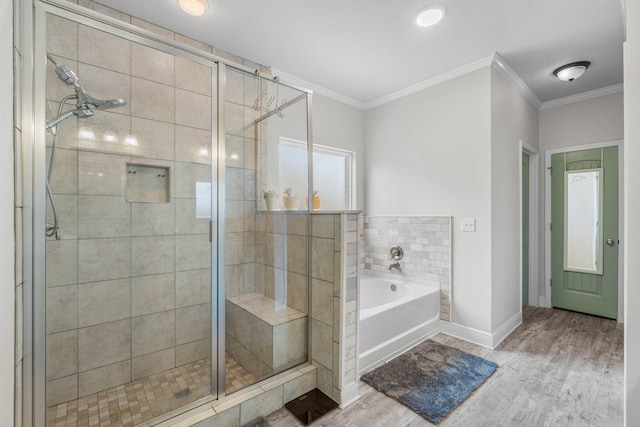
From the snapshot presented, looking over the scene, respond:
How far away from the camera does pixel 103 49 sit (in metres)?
1.60

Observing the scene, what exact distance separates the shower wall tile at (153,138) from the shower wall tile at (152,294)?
85 centimetres

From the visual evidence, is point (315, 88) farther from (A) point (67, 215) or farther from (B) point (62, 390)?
(B) point (62, 390)

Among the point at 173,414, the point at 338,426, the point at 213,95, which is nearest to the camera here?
the point at 173,414

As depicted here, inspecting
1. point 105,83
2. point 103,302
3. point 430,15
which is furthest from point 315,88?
point 103,302

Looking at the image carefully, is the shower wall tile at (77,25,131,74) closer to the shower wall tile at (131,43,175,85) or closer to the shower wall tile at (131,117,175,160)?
the shower wall tile at (131,43,175,85)

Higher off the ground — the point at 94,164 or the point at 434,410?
the point at 94,164

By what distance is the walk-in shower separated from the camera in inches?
59.1

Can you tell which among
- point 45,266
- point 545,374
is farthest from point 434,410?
point 45,266

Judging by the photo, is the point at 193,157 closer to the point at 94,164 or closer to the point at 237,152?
the point at 237,152

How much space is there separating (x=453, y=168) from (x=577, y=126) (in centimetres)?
196

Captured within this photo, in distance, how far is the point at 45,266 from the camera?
127cm

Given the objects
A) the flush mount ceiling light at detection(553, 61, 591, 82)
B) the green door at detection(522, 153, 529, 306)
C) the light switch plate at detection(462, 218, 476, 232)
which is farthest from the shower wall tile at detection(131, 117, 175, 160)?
the green door at detection(522, 153, 529, 306)

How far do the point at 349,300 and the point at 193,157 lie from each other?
145 centimetres

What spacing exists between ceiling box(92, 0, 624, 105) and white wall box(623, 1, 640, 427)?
5.30ft
